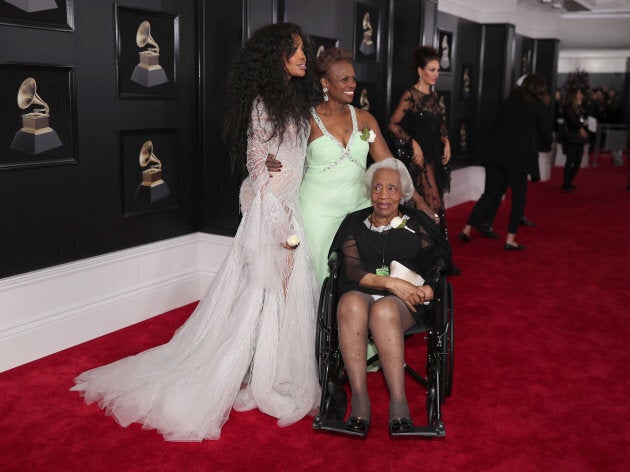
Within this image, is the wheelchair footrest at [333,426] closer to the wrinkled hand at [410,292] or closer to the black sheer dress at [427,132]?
the wrinkled hand at [410,292]

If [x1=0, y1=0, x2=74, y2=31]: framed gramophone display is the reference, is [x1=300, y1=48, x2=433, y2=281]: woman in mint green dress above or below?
below

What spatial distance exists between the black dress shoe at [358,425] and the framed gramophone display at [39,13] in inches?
97.9

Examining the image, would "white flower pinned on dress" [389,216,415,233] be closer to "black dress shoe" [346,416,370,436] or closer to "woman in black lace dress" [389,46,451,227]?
"black dress shoe" [346,416,370,436]

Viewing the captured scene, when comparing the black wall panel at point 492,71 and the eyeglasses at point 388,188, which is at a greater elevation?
the black wall panel at point 492,71

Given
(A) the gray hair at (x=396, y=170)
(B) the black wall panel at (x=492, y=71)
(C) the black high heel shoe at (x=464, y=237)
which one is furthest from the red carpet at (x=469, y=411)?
(B) the black wall panel at (x=492, y=71)

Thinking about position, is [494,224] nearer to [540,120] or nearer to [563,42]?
[540,120]

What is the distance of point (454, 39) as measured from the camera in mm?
8453

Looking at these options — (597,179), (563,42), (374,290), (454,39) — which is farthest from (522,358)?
(563,42)

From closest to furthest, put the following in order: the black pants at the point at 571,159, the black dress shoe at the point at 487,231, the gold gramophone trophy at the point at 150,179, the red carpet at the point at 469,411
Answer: the red carpet at the point at 469,411
the gold gramophone trophy at the point at 150,179
the black dress shoe at the point at 487,231
the black pants at the point at 571,159

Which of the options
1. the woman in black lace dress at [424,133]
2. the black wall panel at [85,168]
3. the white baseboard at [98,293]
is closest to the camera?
the black wall panel at [85,168]

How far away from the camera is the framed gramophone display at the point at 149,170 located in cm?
443

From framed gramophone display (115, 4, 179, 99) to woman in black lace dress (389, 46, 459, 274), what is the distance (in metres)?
1.65

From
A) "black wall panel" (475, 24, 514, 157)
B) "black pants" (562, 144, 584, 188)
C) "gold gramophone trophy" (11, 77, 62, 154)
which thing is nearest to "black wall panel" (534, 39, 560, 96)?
"black pants" (562, 144, 584, 188)

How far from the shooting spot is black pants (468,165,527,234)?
695 cm
